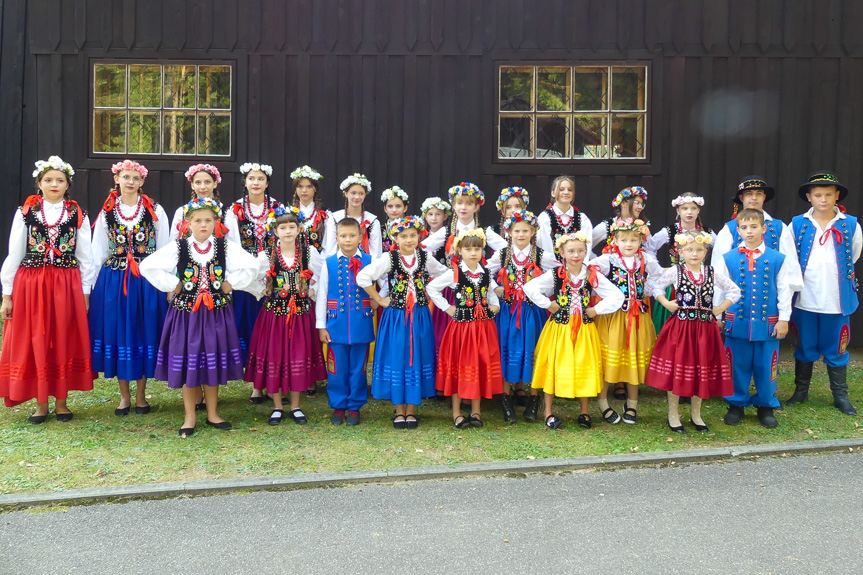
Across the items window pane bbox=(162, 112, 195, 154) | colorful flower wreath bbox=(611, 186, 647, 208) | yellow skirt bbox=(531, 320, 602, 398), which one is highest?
window pane bbox=(162, 112, 195, 154)

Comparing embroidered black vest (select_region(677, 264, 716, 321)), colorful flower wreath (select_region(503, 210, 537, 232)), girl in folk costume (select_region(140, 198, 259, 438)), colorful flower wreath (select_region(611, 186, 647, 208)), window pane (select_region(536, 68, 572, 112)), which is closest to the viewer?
girl in folk costume (select_region(140, 198, 259, 438))

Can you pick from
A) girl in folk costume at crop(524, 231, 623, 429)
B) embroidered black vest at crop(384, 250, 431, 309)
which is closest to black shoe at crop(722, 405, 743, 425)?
girl in folk costume at crop(524, 231, 623, 429)

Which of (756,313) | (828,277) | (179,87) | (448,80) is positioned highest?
(448,80)

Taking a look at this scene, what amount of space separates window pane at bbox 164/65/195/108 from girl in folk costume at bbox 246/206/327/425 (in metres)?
3.48

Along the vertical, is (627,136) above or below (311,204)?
above

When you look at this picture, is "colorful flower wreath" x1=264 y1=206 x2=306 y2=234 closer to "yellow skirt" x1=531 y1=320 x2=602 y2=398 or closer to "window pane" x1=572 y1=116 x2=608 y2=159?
"yellow skirt" x1=531 y1=320 x2=602 y2=398

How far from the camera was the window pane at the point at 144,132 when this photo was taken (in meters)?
8.41

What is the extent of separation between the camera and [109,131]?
8445mm

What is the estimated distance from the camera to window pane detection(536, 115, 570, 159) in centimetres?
846

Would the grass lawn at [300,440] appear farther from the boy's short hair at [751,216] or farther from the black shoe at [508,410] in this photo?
the boy's short hair at [751,216]

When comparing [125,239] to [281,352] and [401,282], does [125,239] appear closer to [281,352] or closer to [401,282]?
[281,352]

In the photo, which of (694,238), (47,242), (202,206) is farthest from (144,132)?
(694,238)

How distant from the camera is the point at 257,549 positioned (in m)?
3.54

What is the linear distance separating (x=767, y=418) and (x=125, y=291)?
16.2 feet
